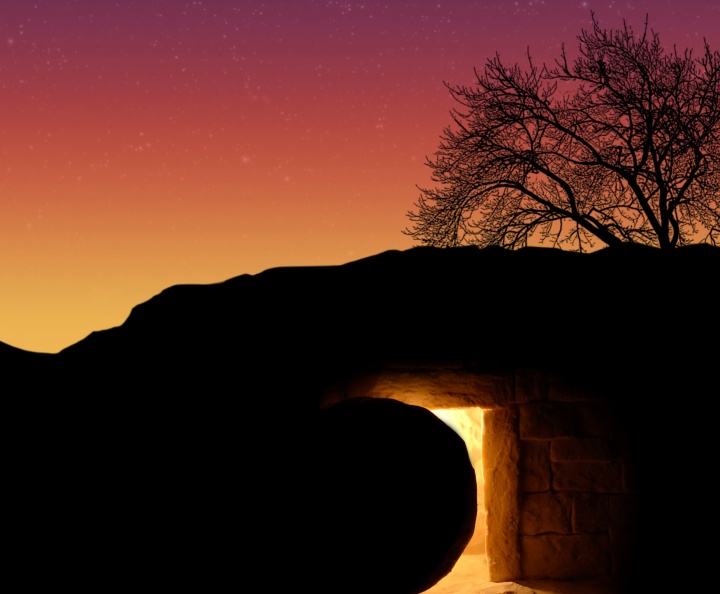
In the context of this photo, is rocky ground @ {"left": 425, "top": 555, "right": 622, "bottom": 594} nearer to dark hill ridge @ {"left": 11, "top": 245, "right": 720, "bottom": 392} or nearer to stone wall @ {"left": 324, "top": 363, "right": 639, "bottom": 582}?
stone wall @ {"left": 324, "top": 363, "right": 639, "bottom": 582}

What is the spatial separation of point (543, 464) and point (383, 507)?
2.05 metres

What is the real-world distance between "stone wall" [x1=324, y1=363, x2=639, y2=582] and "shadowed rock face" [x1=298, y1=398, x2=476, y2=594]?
878 mm

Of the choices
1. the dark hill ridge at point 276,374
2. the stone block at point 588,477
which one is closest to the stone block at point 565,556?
the stone block at point 588,477

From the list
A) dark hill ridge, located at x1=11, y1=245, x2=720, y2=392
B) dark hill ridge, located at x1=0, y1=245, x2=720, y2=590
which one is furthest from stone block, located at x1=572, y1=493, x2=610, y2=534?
dark hill ridge, located at x1=11, y1=245, x2=720, y2=392

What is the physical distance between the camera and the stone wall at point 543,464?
6078 mm

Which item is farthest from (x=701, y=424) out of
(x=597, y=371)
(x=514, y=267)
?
(x=514, y=267)

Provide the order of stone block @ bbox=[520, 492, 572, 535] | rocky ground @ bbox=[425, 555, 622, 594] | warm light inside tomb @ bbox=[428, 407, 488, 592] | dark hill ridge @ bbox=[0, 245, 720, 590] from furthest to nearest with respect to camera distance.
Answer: warm light inside tomb @ bbox=[428, 407, 488, 592], stone block @ bbox=[520, 492, 572, 535], rocky ground @ bbox=[425, 555, 622, 594], dark hill ridge @ bbox=[0, 245, 720, 590]

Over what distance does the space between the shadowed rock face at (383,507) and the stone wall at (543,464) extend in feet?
2.88

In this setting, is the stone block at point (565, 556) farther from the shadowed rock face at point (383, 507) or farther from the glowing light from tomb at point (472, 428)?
A: the glowing light from tomb at point (472, 428)

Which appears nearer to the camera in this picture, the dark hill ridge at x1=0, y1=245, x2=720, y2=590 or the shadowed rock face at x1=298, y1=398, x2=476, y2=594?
the shadowed rock face at x1=298, y1=398, x2=476, y2=594

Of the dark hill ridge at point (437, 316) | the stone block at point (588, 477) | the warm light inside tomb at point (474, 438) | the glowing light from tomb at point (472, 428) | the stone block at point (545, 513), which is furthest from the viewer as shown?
the glowing light from tomb at point (472, 428)

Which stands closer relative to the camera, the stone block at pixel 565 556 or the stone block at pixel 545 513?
the stone block at pixel 565 556

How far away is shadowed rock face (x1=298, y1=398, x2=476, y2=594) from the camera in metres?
4.96

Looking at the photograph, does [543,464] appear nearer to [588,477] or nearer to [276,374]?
[588,477]
